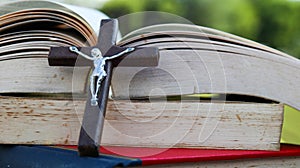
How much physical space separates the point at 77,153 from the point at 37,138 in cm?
6

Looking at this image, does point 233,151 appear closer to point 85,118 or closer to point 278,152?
point 278,152

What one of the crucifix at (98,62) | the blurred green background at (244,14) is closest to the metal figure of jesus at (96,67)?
the crucifix at (98,62)

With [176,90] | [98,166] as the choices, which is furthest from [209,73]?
[98,166]

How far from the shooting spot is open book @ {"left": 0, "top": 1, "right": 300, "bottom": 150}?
50cm

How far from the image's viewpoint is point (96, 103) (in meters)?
0.49

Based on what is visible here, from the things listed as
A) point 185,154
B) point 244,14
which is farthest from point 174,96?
point 244,14

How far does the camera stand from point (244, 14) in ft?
11.8

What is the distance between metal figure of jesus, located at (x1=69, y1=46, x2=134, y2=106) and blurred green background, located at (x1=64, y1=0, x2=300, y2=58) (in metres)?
2.82

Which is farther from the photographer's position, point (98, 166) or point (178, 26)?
point (178, 26)

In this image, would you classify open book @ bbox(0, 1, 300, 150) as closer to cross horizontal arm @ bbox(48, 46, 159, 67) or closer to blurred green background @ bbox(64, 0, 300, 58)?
cross horizontal arm @ bbox(48, 46, 159, 67)

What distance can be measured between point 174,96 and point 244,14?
10.5 feet

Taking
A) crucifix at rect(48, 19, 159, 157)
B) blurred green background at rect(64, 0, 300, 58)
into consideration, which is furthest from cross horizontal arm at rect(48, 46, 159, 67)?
blurred green background at rect(64, 0, 300, 58)

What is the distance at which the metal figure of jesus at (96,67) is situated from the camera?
50cm

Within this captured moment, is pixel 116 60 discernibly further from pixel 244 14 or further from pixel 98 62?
pixel 244 14
